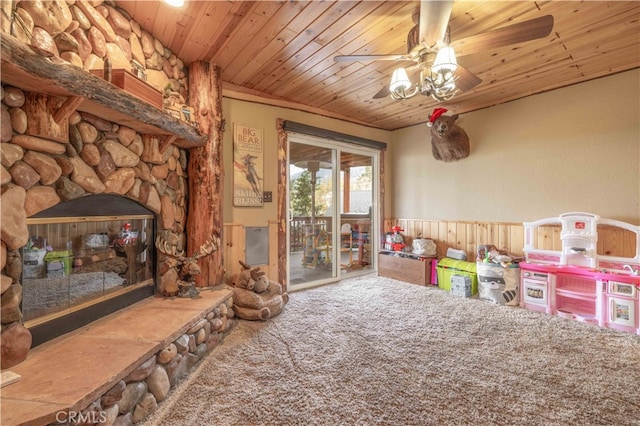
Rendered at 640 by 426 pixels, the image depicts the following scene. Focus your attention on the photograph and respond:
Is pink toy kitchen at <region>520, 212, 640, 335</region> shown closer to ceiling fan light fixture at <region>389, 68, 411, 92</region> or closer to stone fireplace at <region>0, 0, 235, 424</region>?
ceiling fan light fixture at <region>389, 68, 411, 92</region>

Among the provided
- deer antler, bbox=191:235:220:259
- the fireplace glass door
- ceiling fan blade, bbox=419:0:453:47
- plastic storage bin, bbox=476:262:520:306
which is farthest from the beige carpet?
ceiling fan blade, bbox=419:0:453:47

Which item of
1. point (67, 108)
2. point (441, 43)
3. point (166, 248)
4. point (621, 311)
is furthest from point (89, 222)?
point (621, 311)

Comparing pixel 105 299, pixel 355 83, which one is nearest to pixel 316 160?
pixel 355 83

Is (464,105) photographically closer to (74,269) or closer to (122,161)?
(122,161)

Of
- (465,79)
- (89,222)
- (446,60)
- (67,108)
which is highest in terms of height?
(465,79)

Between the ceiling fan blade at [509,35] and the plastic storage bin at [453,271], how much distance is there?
2741 millimetres

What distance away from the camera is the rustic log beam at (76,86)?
117 centimetres

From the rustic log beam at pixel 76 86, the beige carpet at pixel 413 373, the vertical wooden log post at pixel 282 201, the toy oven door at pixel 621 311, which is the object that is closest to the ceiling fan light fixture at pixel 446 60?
the rustic log beam at pixel 76 86

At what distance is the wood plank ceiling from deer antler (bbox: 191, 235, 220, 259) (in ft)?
5.66

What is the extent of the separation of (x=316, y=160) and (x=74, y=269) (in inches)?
123

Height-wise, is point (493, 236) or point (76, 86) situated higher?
point (76, 86)

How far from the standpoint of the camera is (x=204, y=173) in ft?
9.11

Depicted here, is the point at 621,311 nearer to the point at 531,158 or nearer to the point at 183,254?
the point at 531,158

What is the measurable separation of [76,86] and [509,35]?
7.91 feet
